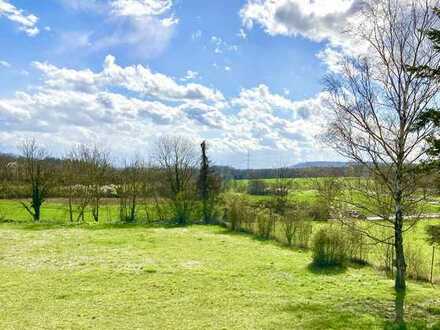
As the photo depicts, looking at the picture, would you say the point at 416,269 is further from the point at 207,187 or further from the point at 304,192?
the point at 304,192

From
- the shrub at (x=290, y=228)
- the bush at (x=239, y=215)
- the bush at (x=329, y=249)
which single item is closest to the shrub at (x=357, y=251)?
the bush at (x=329, y=249)

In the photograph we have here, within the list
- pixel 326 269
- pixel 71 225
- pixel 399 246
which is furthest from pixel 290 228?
pixel 71 225

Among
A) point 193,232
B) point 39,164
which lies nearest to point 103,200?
point 39,164

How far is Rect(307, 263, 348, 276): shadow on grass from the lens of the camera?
19.3m

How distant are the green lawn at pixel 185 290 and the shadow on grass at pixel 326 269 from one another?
0.20 m

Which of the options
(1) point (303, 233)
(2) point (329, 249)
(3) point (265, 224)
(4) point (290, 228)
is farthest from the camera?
(3) point (265, 224)

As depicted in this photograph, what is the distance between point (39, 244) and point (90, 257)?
5.84 metres

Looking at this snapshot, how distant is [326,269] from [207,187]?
21.8 metres

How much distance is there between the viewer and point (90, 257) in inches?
828

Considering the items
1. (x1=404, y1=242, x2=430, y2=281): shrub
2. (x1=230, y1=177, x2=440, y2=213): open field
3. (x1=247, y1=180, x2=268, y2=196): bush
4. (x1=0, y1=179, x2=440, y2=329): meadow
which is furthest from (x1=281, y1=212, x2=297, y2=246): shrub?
(x1=247, y1=180, x2=268, y2=196): bush

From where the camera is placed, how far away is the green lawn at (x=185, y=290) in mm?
11633

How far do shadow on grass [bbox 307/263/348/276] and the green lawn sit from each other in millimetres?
205

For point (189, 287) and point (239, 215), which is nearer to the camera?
point (189, 287)

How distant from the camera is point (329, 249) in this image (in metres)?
20.8
